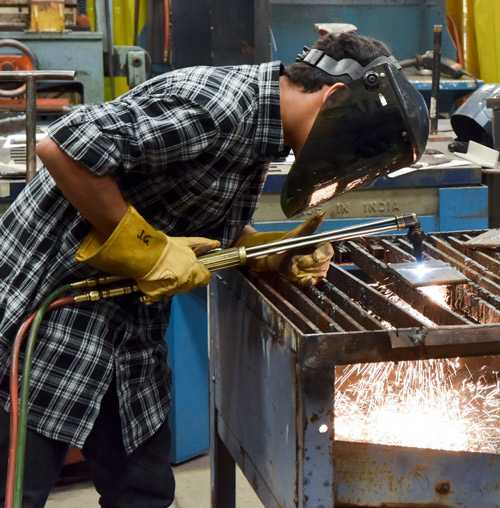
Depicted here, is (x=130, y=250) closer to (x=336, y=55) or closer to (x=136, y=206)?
(x=136, y=206)

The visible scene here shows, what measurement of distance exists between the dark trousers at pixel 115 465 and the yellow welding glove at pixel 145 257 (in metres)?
0.35

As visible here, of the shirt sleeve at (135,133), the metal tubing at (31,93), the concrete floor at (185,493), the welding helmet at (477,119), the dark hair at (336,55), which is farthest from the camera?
Answer: the welding helmet at (477,119)

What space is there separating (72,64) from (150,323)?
2041 millimetres

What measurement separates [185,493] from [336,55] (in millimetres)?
1687

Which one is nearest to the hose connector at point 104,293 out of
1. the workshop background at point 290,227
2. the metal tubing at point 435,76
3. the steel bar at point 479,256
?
the workshop background at point 290,227

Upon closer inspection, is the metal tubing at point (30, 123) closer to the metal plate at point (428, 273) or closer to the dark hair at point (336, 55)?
the dark hair at point (336, 55)

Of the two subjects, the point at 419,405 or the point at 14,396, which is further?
the point at 419,405

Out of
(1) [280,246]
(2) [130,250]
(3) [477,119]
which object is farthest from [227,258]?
(3) [477,119]

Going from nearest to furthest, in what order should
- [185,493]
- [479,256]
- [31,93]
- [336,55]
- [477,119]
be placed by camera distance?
[336,55] → [479,256] → [31,93] → [185,493] → [477,119]

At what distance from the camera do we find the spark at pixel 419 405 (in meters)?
1.67

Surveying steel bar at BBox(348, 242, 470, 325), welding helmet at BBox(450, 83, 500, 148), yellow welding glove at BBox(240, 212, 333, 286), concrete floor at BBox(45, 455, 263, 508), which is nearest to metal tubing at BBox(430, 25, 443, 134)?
welding helmet at BBox(450, 83, 500, 148)

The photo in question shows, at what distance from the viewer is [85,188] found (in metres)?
1.55

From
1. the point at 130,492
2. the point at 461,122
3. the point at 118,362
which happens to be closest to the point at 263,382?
the point at 118,362

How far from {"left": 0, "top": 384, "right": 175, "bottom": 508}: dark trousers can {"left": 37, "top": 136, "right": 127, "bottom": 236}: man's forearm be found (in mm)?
437
